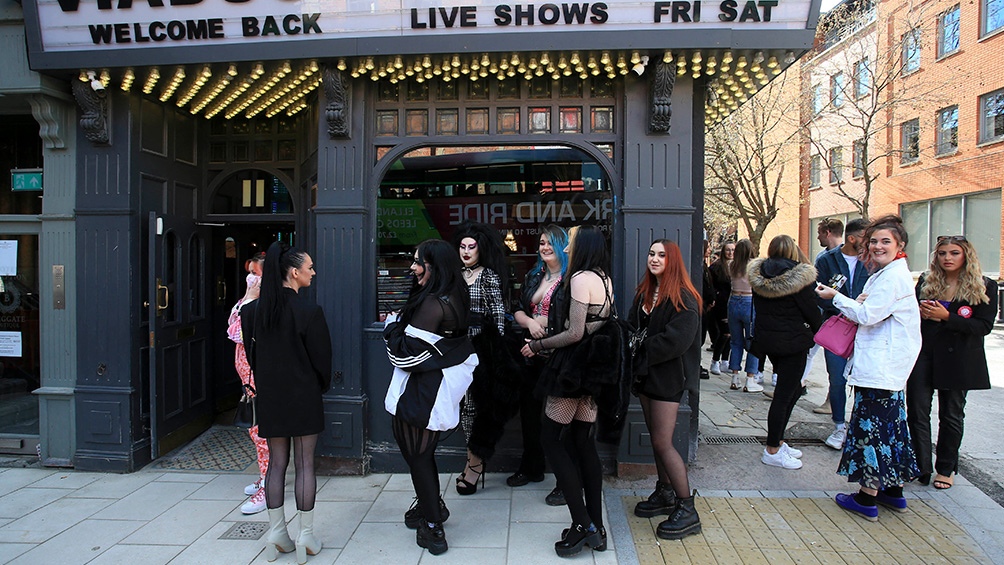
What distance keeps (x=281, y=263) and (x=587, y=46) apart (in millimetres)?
2709

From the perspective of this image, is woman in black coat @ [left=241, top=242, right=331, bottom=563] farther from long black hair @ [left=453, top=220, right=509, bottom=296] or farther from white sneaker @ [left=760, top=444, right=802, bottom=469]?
white sneaker @ [left=760, top=444, right=802, bottom=469]

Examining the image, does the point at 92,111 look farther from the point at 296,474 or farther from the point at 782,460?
the point at 782,460

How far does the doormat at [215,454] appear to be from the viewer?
5.19 m

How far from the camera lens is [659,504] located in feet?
13.2

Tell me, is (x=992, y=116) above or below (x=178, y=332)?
above

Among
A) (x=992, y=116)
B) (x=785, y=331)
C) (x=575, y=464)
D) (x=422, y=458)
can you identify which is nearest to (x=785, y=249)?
(x=785, y=331)

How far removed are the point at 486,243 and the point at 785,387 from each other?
2.74 metres

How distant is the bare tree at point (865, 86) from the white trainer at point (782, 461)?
10018 mm

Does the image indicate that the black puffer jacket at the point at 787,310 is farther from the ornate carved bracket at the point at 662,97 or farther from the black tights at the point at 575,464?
the black tights at the point at 575,464

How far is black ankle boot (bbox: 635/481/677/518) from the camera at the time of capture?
400 centimetres

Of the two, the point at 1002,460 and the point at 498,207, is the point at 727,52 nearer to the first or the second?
the point at 498,207

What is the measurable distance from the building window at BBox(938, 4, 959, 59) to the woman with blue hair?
20302 millimetres

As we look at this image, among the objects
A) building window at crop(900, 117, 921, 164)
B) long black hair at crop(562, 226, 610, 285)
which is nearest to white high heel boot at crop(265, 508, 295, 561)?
long black hair at crop(562, 226, 610, 285)

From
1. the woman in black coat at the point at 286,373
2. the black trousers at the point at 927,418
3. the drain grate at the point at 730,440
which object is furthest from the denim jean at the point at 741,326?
the woman in black coat at the point at 286,373
